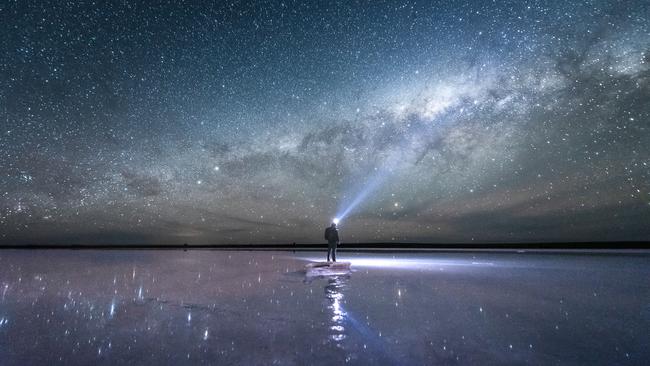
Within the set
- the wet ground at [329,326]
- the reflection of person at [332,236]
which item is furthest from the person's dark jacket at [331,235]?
the wet ground at [329,326]

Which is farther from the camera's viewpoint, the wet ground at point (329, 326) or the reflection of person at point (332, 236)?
the reflection of person at point (332, 236)

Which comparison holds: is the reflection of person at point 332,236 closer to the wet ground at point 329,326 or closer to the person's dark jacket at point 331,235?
the person's dark jacket at point 331,235

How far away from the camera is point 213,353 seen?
3.99m

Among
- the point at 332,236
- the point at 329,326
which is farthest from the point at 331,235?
the point at 329,326

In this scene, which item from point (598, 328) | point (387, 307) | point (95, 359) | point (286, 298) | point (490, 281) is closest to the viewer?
point (95, 359)

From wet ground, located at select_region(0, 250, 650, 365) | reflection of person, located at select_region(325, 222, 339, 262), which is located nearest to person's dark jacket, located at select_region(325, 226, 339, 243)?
reflection of person, located at select_region(325, 222, 339, 262)

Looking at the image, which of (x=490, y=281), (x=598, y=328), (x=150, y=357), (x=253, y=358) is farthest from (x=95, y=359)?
(x=490, y=281)

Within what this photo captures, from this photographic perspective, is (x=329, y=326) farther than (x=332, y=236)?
No

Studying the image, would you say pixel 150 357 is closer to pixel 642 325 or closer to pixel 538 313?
pixel 538 313

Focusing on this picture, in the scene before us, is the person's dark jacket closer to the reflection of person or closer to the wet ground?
the reflection of person

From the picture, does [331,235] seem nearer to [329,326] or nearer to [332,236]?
[332,236]

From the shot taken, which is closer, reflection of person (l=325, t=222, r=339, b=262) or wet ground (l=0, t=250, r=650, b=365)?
wet ground (l=0, t=250, r=650, b=365)

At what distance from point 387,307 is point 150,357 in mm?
4334

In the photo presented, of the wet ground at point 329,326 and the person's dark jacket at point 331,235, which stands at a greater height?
the person's dark jacket at point 331,235
